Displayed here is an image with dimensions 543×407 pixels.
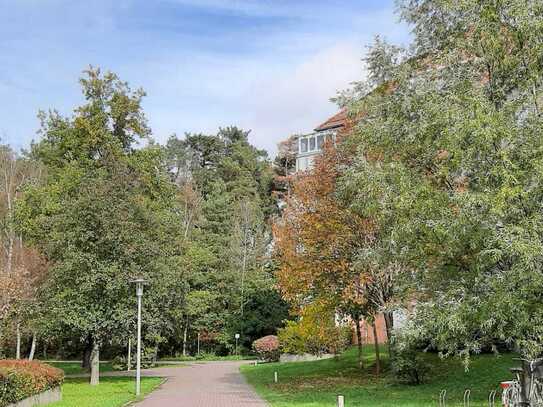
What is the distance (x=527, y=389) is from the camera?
13.2 meters

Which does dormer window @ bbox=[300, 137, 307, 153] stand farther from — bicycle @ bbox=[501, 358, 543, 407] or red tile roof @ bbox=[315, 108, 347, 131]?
bicycle @ bbox=[501, 358, 543, 407]

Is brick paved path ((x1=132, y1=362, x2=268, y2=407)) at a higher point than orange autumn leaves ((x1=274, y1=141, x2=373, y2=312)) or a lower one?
lower

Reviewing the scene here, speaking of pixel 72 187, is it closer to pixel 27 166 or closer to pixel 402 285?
pixel 27 166

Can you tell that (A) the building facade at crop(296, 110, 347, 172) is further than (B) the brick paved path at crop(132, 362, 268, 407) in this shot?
Yes

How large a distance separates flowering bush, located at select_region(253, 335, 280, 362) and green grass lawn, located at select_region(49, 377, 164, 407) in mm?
12825

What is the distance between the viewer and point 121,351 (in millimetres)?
46594

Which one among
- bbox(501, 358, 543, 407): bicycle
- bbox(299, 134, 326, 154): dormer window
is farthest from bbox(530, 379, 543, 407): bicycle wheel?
bbox(299, 134, 326, 154): dormer window

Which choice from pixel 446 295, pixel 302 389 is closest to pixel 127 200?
pixel 302 389

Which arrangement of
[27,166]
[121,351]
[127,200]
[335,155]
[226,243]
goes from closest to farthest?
[335,155] → [127,200] → [27,166] → [121,351] → [226,243]

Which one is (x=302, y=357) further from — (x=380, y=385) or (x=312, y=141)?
(x=312, y=141)

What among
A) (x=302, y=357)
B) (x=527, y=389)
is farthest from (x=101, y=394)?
(x=302, y=357)

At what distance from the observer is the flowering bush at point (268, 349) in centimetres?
3997

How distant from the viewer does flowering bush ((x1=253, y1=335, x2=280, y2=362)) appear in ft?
131

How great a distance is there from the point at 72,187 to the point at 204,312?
83.8 ft
